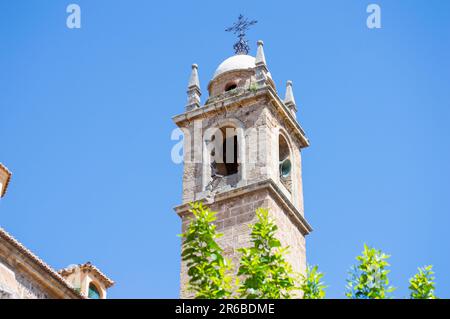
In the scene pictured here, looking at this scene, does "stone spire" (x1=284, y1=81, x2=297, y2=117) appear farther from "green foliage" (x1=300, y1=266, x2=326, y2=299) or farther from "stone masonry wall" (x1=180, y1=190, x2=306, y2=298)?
"green foliage" (x1=300, y1=266, x2=326, y2=299)

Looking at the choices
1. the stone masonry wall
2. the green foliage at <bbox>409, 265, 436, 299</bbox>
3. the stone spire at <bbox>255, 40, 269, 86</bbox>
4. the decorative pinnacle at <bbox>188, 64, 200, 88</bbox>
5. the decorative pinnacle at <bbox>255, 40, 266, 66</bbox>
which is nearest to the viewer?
the green foliage at <bbox>409, 265, 436, 299</bbox>

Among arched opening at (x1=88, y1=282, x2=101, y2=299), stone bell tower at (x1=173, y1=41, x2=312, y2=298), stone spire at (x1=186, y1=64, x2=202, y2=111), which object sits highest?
stone spire at (x1=186, y1=64, x2=202, y2=111)

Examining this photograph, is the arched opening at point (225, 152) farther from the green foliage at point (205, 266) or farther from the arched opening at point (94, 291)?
the green foliage at point (205, 266)

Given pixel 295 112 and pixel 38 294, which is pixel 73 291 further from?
pixel 295 112

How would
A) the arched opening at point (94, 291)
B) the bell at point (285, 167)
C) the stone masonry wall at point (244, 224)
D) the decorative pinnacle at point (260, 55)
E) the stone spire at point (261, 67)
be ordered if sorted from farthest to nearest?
the decorative pinnacle at point (260, 55) → the bell at point (285, 167) → the stone spire at point (261, 67) → the stone masonry wall at point (244, 224) → the arched opening at point (94, 291)

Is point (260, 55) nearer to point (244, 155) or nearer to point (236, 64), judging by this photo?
point (236, 64)

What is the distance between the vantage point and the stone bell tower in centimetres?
2633

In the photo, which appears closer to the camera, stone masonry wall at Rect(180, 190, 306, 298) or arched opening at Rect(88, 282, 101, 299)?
arched opening at Rect(88, 282, 101, 299)

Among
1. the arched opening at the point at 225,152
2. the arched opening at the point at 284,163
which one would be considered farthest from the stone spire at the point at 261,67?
the arched opening at the point at 284,163

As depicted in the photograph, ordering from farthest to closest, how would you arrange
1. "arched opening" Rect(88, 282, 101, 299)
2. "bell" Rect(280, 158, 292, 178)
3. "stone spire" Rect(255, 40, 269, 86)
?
"bell" Rect(280, 158, 292, 178) < "stone spire" Rect(255, 40, 269, 86) < "arched opening" Rect(88, 282, 101, 299)

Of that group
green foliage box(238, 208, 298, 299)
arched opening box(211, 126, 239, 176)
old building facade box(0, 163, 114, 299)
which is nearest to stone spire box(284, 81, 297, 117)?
arched opening box(211, 126, 239, 176)

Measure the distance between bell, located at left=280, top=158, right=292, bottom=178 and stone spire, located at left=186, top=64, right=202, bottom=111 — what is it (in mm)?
3058

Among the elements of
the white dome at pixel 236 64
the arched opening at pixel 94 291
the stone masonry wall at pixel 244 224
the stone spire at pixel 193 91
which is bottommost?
the arched opening at pixel 94 291

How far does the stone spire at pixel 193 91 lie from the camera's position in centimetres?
2936
